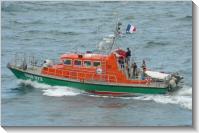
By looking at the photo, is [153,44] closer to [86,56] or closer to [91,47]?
[91,47]

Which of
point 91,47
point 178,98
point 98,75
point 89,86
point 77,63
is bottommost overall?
point 178,98

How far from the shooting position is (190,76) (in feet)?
30.0

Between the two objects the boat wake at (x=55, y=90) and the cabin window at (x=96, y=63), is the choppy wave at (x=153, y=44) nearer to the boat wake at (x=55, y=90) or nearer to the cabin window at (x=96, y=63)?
the cabin window at (x=96, y=63)

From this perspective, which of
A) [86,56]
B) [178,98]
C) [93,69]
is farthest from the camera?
[93,69]

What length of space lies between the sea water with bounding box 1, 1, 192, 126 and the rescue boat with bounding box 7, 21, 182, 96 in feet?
0.36

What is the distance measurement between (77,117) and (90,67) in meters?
0.97

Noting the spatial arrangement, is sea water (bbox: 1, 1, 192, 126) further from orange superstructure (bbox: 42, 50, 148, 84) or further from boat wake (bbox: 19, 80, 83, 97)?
orange superstructure (bbox: 42, 50, 148, 84)

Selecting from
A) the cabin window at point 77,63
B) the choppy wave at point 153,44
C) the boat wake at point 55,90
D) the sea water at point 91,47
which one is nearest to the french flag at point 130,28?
the sea water at point 91,47

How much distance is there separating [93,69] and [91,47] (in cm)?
45

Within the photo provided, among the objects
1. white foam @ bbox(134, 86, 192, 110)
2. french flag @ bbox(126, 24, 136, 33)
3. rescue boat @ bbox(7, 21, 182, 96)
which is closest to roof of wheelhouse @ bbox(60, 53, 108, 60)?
rescue boat @ bbox(7, 21, 182, 96)

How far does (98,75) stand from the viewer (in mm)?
9828

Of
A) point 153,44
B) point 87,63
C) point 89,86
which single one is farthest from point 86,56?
point 153,44

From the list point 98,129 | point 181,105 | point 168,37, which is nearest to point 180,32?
point 168,37

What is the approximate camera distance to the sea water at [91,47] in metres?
9.16
